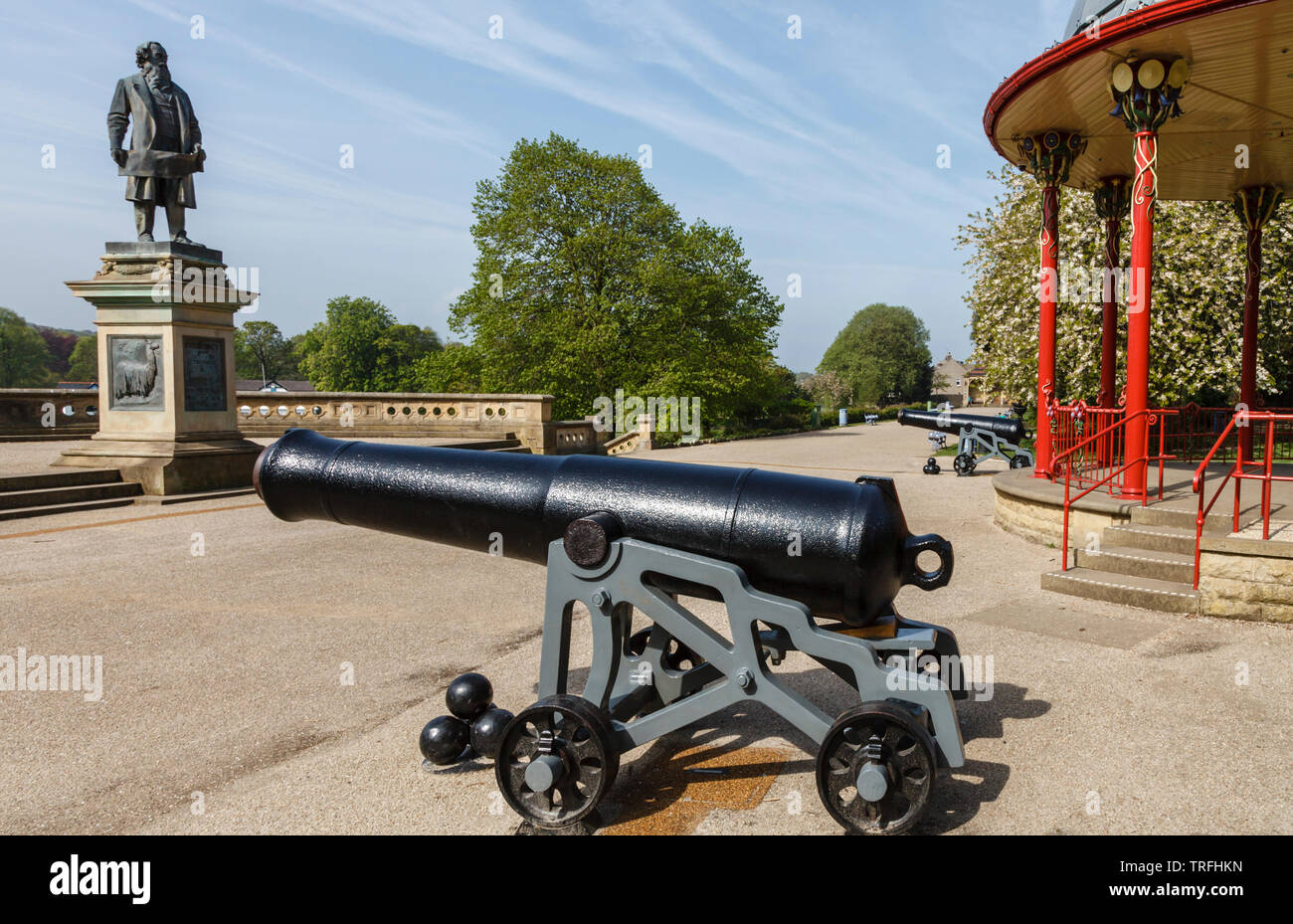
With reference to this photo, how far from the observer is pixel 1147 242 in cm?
888

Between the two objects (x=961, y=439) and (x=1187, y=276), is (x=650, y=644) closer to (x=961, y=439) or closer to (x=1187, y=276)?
(x=961, y=439)

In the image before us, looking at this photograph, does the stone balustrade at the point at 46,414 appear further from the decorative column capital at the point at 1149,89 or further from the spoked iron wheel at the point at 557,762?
the decorative column capital at the point at 1149,89

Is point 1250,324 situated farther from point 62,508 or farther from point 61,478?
point 61,478

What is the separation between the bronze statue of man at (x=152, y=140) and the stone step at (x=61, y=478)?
12.1 ft

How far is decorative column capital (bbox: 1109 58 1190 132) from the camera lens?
8.73m

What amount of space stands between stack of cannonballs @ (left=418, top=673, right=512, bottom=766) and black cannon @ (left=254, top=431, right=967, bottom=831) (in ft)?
1.40

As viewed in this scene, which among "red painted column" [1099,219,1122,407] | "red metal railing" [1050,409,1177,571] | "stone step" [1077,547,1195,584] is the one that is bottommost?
"stone step" [1077,547,1195,584]

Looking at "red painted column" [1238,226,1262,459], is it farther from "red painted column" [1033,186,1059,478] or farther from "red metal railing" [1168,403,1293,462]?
"red painted column" [1033,186,1059,478]

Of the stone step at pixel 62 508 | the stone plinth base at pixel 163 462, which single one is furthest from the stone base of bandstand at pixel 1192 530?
the stone step at pixel 62 508

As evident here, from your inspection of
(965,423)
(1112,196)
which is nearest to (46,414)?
(965,423)

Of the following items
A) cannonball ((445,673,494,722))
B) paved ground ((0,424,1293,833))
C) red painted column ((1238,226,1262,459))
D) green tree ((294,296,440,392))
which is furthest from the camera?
green tree ((294,296,440,392))

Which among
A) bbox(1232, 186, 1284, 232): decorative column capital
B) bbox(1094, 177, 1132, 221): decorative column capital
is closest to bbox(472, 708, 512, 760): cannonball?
bbox(1094, 177, 1132, 221): decorative column capital

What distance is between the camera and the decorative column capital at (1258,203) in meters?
13.8

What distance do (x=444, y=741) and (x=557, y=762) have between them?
786mm
